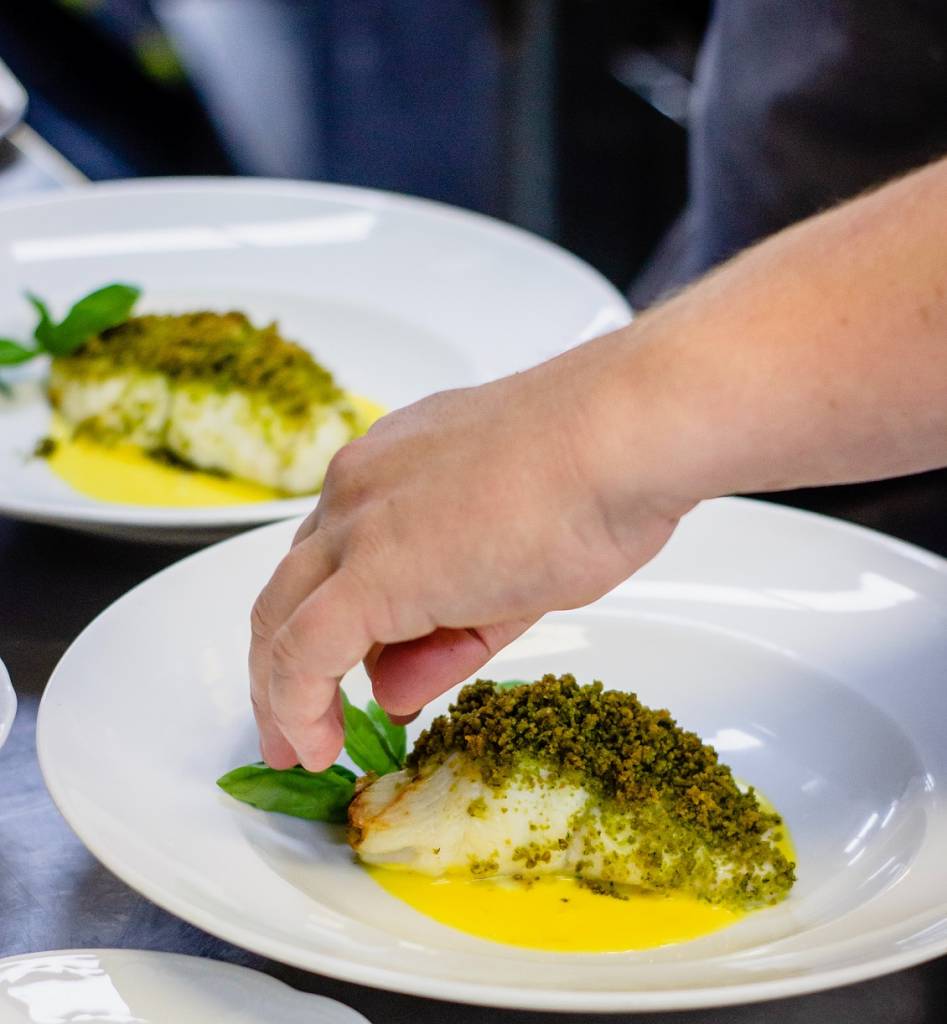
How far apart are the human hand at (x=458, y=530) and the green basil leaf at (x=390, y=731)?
179 millimetres

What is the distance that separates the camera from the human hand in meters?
0.82

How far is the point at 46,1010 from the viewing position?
0.80 metres

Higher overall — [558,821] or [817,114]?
[817,114]

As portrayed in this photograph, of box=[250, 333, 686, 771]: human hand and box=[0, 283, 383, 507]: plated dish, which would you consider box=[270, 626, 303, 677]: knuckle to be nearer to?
box=[250, 333, 686, 771]: human hand

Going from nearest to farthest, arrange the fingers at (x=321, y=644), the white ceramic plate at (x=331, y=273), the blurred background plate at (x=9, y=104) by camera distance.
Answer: the fingers at (x=321, y=644)
the white ceramic plate at (x=331, y=273)
the blurred background plate at (x=9, y=104)

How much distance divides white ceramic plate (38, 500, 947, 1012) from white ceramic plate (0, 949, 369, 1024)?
0.03 meters

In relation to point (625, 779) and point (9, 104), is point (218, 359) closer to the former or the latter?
point (9, 104)

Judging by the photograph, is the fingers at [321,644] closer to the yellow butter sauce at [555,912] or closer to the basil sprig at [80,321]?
the yellow butter sauce at [555,912]

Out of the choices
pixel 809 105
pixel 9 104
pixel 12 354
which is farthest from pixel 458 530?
pixel 9 104

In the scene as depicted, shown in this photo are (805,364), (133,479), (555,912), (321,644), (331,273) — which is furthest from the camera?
(331,273)

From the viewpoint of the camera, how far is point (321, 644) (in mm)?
875

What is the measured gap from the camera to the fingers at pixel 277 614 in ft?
2.98

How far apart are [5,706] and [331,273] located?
1.26 meters

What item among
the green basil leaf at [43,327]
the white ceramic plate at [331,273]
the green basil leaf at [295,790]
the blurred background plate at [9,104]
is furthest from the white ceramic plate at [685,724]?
the blurred background plate at [9,104]
